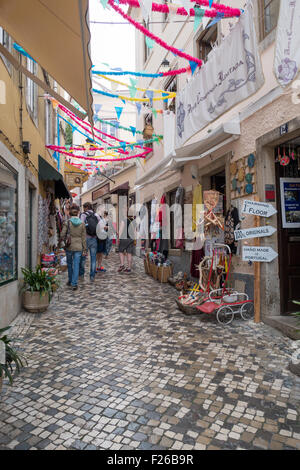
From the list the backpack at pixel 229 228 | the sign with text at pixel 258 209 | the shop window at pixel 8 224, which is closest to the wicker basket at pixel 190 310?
the backpack at pixel 229 228

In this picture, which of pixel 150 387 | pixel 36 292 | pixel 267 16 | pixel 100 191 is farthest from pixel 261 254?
pixel 100 191

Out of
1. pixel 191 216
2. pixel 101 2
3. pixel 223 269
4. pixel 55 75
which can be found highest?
pixel 101 2

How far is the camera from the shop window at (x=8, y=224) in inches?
172

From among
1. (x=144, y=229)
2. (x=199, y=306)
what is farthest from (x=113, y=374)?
(x=144, y=229)

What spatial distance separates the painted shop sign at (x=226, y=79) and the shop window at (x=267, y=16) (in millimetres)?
725

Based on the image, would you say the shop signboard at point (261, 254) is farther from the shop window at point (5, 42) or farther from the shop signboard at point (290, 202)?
the shop window at point (5, 42)

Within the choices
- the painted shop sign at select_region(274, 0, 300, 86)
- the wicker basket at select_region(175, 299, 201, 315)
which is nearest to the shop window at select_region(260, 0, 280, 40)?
the painted shop sign at select_region(274, 0, 300, 86)

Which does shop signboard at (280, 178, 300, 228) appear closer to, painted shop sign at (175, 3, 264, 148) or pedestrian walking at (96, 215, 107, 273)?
painted shop sign at (175, 3, 264, 148)

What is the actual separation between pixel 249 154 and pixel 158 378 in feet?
12.6

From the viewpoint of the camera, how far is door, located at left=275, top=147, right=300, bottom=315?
15.4 ft

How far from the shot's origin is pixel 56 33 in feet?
9.19

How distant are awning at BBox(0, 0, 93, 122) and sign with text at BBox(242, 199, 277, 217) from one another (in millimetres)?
2619

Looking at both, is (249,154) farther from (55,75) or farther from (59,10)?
(59,10)

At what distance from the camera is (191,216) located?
7652 mm
